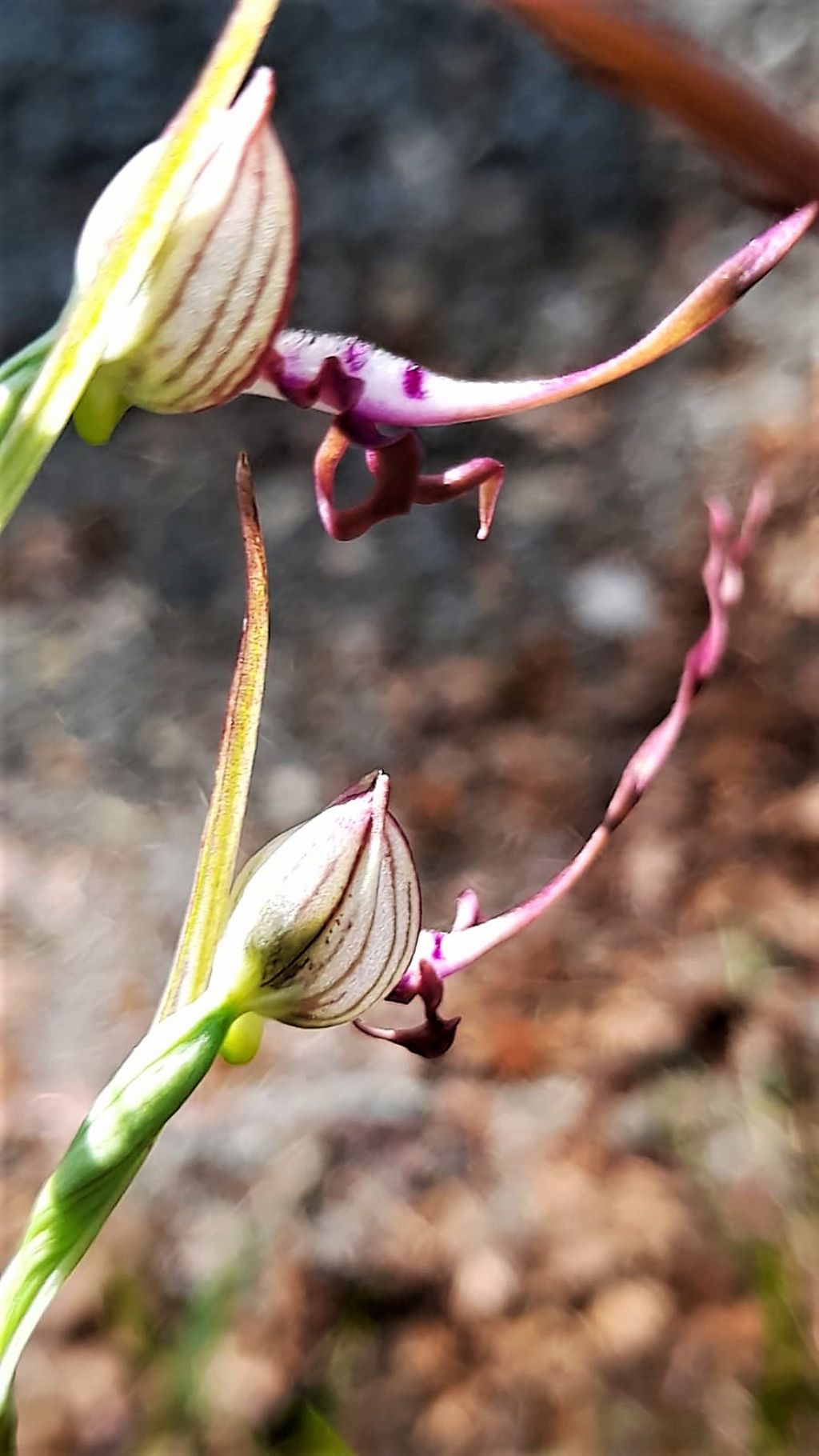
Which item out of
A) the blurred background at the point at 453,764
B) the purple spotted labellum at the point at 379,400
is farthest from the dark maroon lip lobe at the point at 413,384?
the blurred background at the point at 453,764

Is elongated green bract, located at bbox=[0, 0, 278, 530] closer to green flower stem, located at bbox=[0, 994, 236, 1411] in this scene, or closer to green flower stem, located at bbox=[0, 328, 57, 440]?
green flower stem, located at bbox=[0, 328, 57, 440]

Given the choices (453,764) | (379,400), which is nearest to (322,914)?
(379,400)

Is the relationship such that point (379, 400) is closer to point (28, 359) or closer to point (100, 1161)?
point (28, 359)

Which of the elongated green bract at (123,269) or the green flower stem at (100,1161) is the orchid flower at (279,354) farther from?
the green flower stem at (100,1161)

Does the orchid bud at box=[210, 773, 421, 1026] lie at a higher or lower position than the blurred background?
higher

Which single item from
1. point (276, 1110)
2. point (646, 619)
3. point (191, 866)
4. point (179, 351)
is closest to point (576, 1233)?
point (276, 1110)

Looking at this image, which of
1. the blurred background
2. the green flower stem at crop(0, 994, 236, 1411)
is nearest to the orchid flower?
the green flower stem at crop(0, 994, 236, 1411)

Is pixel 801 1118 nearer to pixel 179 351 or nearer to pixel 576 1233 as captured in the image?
pixel 576 1233
